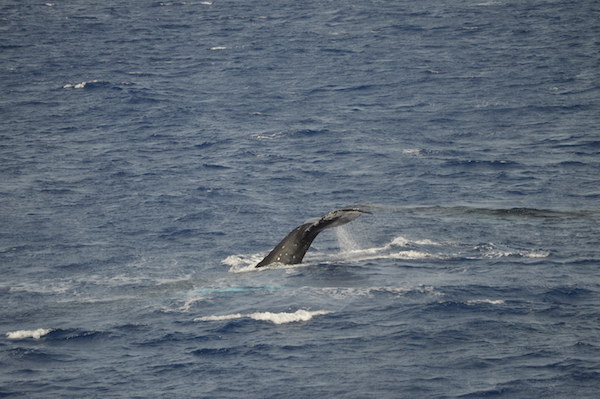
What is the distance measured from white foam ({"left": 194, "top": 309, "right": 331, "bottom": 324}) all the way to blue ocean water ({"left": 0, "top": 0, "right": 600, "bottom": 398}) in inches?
3.6

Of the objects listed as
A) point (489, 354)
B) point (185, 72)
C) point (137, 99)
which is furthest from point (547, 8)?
point (489, 354)

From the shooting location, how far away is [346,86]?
71688 millimetres

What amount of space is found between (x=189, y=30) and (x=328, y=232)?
6022cm

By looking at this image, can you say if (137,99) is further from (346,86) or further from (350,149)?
(350,149)

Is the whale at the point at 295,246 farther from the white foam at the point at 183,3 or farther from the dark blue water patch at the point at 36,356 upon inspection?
the white foam at the point at 183,3

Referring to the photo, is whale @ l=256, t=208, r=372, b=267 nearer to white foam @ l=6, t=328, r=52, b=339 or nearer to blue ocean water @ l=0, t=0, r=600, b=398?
blue ocean water @ l=0, t=0, r=600, b=398

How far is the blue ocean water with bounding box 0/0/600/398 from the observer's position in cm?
2745

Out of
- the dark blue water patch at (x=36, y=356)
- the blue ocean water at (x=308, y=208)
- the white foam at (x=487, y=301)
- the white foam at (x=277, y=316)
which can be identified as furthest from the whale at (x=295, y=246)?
the dark blue water patch at (x=36, y=356)

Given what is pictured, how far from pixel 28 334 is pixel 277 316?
841 centimetres

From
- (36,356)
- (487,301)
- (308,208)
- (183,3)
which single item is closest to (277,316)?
(487,301)

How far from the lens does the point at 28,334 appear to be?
101 feet

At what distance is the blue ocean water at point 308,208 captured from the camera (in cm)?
2745

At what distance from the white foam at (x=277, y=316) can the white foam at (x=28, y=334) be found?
201 inches

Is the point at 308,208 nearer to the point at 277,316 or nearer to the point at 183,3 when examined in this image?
the point at 277,316
